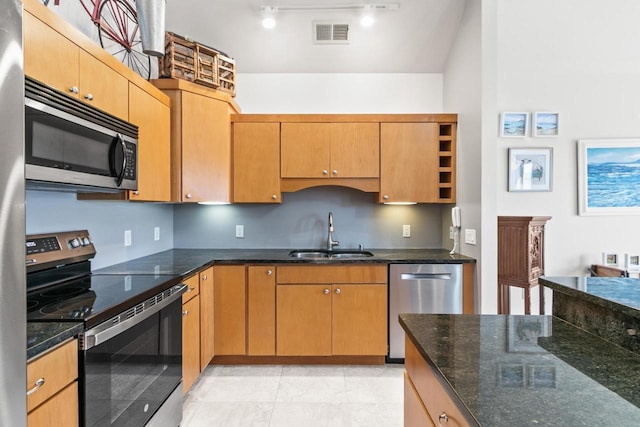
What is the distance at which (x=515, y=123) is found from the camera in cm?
309

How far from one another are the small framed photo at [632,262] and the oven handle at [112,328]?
158 inches

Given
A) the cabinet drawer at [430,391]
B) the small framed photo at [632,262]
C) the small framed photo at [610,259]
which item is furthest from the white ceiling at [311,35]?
the cabinet drawer at [430,391]

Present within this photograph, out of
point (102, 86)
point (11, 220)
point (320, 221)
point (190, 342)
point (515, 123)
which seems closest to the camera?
point (11, 220)

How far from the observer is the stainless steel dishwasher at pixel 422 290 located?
2.60 meters

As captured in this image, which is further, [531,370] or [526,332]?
[526,332]

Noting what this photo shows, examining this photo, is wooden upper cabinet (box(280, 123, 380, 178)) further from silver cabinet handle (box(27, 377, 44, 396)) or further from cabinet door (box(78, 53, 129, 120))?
silver cabinet handle (box(27, 377, 44, 396))

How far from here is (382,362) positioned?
2.71 m

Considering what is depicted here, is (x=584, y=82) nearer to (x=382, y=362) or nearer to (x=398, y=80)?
(x=398, y=80)

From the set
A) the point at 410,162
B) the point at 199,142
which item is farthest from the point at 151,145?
the point at 410,162

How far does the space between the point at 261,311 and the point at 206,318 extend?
426mm

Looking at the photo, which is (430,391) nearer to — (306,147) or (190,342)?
(190,342)

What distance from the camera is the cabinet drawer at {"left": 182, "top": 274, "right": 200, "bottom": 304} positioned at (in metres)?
2.08

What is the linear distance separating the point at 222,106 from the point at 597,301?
2.70 m

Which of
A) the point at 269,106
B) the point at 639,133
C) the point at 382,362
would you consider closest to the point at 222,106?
the point at 269,106
